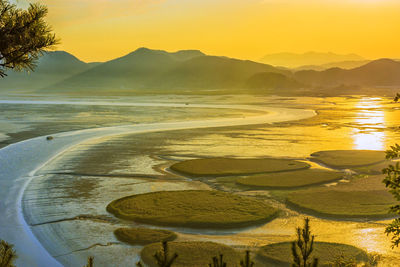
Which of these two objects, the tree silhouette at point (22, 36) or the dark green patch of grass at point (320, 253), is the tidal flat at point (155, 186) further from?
the tree silhouette at point (22, 36)

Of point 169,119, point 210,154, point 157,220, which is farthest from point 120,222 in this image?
point 169,119

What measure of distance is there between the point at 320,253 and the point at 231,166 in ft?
35.0

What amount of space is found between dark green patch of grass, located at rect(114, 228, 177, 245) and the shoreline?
1.99 metres

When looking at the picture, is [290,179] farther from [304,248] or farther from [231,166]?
[304,248]

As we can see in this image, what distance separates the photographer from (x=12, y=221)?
47.7ft

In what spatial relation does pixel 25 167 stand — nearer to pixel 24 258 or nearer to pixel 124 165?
pixel 124 165

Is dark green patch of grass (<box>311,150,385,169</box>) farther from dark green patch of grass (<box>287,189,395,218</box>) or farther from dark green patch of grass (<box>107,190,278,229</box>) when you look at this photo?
dark green patch of grass (<box>107,190,278,229</box>)

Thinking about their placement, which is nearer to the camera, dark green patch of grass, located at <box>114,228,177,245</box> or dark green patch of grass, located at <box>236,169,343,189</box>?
dark green patch of grass, located at <box>114,228,177,245</box>

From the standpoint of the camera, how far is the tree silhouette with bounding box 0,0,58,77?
10633 mm

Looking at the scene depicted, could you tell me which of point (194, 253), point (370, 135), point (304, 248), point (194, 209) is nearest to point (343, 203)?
point (194, 209)

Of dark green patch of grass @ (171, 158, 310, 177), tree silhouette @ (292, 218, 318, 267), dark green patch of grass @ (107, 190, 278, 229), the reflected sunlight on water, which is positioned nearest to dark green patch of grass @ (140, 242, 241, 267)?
dark green patch of grass @ (107, 190, 278, 229)

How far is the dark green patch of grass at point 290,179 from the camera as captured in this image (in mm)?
18266

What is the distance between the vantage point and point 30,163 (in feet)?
78.7

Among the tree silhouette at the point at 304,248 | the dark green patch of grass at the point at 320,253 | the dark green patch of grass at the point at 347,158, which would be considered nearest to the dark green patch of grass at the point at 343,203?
the dark green patch of grass at the point at 320,253
